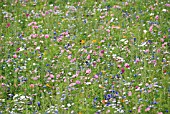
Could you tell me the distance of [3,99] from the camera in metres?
6.51

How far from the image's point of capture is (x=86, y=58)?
737 cm

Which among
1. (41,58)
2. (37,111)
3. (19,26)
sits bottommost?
(37,111)

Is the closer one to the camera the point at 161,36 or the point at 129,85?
the point at 129,85

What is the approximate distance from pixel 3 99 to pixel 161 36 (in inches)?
119

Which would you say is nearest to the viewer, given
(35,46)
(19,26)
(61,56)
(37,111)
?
(37,111)

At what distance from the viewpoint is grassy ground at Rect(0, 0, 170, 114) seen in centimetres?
605

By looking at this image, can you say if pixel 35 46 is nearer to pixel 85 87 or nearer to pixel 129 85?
pixel 85 87

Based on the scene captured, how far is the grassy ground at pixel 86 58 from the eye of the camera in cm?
605

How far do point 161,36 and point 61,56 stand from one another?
1.82m

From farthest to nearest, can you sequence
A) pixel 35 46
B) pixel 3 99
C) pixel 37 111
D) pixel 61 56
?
1. pixel 35 46
2. pixel 61 56
3. pixel 3 99
4. pixel 37 111

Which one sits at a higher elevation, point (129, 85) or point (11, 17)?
point (11, 17)

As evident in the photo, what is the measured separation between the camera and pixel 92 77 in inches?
266

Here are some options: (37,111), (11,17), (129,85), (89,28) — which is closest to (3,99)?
(37,111)

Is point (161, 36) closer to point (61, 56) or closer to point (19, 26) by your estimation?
point (61, 56)
